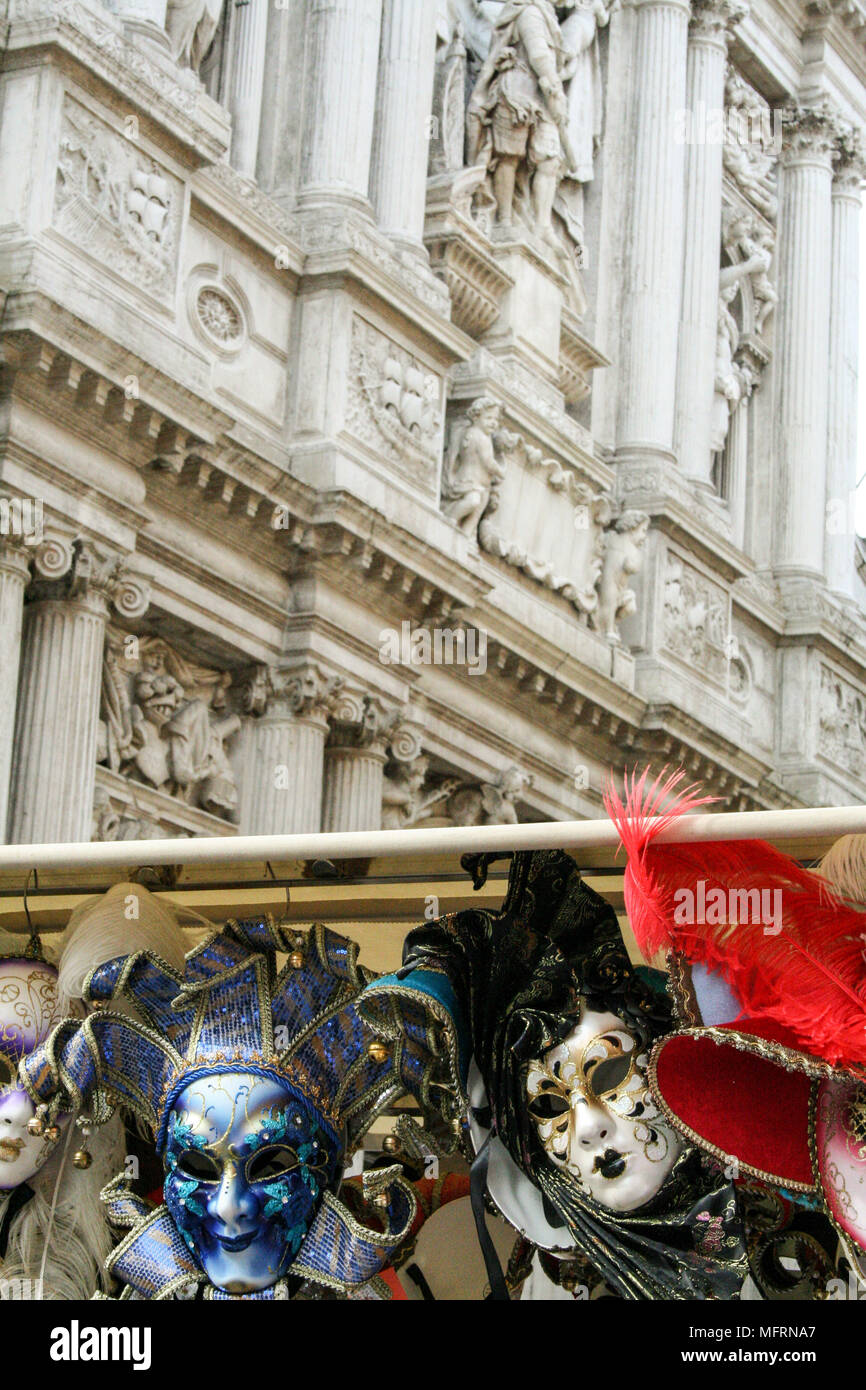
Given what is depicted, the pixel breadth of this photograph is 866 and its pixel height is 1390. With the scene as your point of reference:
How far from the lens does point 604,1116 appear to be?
13.1 feet

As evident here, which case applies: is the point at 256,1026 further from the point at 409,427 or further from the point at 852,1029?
the point at 409,427

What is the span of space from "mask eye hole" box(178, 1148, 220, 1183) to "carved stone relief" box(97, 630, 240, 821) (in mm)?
9489

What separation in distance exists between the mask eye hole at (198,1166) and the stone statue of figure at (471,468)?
1301cm

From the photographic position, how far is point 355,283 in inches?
611

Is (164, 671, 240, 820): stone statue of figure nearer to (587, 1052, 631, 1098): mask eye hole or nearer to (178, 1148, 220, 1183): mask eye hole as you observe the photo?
(178, 1148, 220, 1183): mask eye hole

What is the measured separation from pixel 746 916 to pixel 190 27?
1256 cm

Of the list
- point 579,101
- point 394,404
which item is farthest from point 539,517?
point 579,101

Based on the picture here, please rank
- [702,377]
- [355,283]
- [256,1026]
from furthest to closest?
[702,377]
[355,283]
[256,1026]

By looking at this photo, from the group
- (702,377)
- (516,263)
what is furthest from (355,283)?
(702,377)

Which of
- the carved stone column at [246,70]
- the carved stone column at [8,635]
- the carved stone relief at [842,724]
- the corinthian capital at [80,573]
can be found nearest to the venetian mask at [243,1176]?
the carved stone column at [8,635]

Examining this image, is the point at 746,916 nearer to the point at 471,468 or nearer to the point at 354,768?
the point at 354,768
